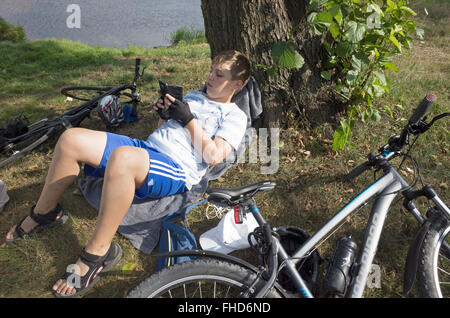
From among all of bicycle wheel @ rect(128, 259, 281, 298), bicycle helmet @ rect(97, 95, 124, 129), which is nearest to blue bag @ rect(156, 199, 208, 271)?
bicycle wheel @ rect(128, 259, 281, 298)

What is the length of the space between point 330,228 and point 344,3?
1.80 meters

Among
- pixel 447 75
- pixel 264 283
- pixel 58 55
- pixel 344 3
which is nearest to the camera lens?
pixel 264 283

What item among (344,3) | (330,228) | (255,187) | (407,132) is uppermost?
(344,3)

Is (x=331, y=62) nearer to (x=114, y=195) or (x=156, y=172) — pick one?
(x=156, y=172)

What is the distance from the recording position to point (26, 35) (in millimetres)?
8547

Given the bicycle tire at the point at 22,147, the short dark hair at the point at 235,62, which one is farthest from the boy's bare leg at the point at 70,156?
the short dark hair at the point at 235,62

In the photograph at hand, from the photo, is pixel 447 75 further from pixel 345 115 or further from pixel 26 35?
pixel 26 35

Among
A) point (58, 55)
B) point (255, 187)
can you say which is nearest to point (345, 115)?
point (255, 187)

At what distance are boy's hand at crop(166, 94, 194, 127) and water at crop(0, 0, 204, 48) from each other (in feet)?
20.3

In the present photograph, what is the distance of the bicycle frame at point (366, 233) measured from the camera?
68.9 inches

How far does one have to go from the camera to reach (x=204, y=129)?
256 cm

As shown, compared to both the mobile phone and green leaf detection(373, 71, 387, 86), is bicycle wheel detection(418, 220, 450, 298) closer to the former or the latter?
green leaf detection(373, 71, 387, 86)

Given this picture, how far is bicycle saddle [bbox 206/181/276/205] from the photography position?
174 centimetres

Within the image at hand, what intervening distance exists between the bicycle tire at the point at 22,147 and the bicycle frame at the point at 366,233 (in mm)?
2652
